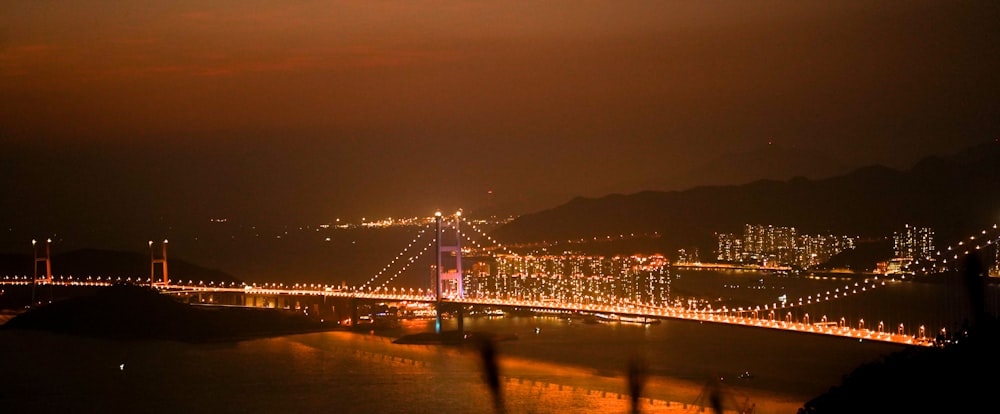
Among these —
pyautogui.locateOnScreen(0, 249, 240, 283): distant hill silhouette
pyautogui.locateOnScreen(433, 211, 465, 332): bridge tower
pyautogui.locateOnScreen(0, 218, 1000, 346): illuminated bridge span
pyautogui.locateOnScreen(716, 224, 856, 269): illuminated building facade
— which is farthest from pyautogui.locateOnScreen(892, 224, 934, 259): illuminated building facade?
pyautogui.locateOnScreen(0, 249, 240, 283): distant hill silhouette

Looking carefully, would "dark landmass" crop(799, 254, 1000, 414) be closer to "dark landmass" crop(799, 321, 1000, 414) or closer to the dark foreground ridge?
"dark landmass" crop(799, 321, 1000, 414)

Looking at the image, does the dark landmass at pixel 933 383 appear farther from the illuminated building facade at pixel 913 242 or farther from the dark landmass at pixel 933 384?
the illuminated building facade at pixel 913 242

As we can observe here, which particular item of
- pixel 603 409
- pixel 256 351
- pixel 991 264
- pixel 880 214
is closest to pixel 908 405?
pixel 603 409

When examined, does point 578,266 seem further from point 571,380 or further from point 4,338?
point 571,380

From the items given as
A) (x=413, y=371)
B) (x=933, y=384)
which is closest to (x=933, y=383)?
(x=933, y=384)

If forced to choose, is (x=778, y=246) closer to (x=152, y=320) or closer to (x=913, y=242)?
(x=913, y=242)

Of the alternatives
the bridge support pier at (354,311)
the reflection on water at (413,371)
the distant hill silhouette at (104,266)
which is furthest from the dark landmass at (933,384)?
the distant hill silhouette at (104,266)

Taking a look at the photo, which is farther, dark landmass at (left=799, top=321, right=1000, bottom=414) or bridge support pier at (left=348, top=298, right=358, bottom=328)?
bridge support pier at (left=348, top=298, right=358, bottom=328)
